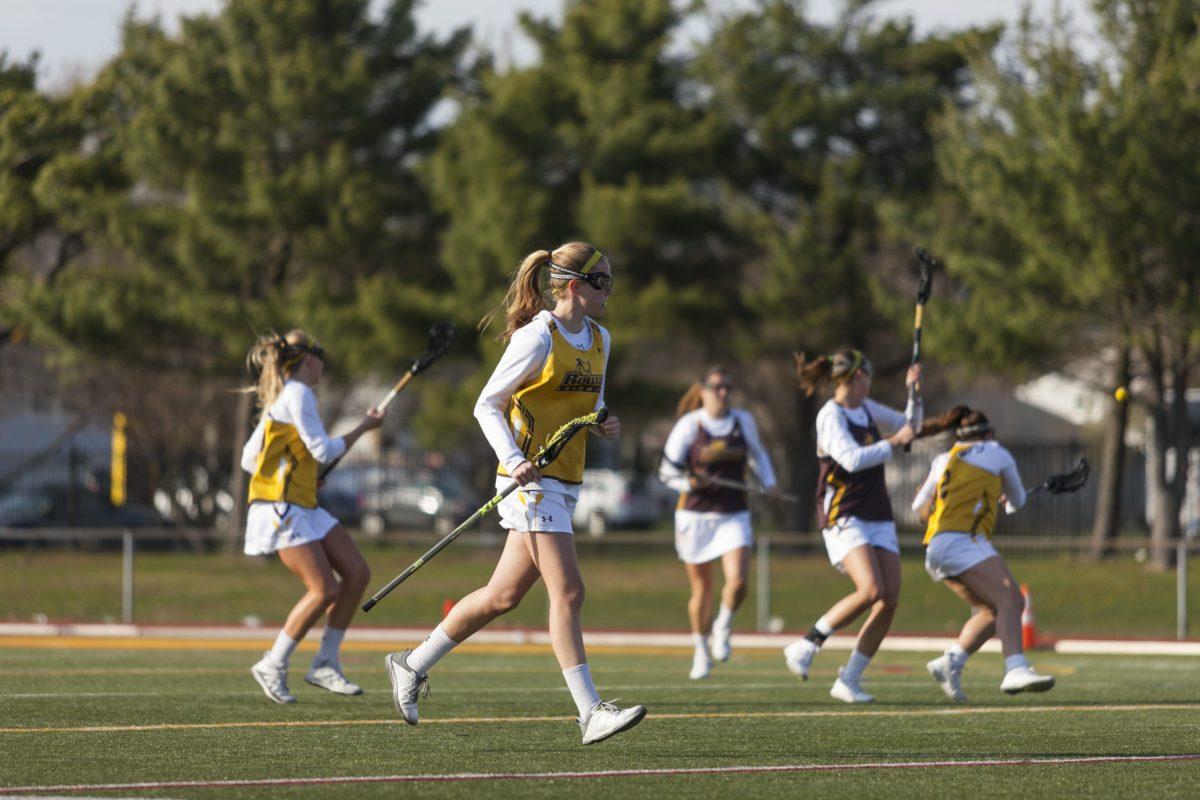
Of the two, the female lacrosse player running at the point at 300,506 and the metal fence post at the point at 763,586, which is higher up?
the female lacrosse player running at the point at 300,506

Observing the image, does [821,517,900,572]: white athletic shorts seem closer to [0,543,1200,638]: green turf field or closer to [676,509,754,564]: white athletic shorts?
[676,509,754,564]: white athletic shorts

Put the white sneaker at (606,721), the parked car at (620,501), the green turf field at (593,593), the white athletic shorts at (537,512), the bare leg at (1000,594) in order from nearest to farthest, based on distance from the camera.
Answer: the white sneaker at (606,721) < the white athletic shorts at (537,512) < the bare leg at (1000,594) < the green turf field at (593,593) < the parked car at (620,501)

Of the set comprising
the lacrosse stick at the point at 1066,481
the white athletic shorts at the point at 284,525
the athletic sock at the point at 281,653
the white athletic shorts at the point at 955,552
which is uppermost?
the lacrosse stick at the point at 1066,481

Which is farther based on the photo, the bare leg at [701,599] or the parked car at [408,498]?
the parked car at [408,498]

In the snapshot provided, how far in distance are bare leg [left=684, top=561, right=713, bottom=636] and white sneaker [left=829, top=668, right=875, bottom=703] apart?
103 inches

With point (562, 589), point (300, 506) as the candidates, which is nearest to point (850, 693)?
point (300, 506)

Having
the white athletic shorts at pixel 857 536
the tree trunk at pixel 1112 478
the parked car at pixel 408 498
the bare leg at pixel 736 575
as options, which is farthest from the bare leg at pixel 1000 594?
the parked car at pixel 408 498

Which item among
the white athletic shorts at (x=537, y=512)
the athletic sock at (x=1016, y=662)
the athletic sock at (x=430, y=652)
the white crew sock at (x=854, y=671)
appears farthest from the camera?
the white crew sock at (x=854, y=671)

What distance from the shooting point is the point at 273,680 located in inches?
404

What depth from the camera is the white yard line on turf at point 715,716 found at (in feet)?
29.0

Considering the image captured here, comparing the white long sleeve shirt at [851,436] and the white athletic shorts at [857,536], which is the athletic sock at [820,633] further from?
the white long sleeve shirt at [851,436]

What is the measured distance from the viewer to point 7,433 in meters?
50.6

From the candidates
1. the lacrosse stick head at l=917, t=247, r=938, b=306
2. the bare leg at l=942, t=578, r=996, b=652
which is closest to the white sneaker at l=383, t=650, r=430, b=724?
the bare leg at l=942, t=578, r=996, b=652

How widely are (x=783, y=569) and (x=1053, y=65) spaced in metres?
7.37
